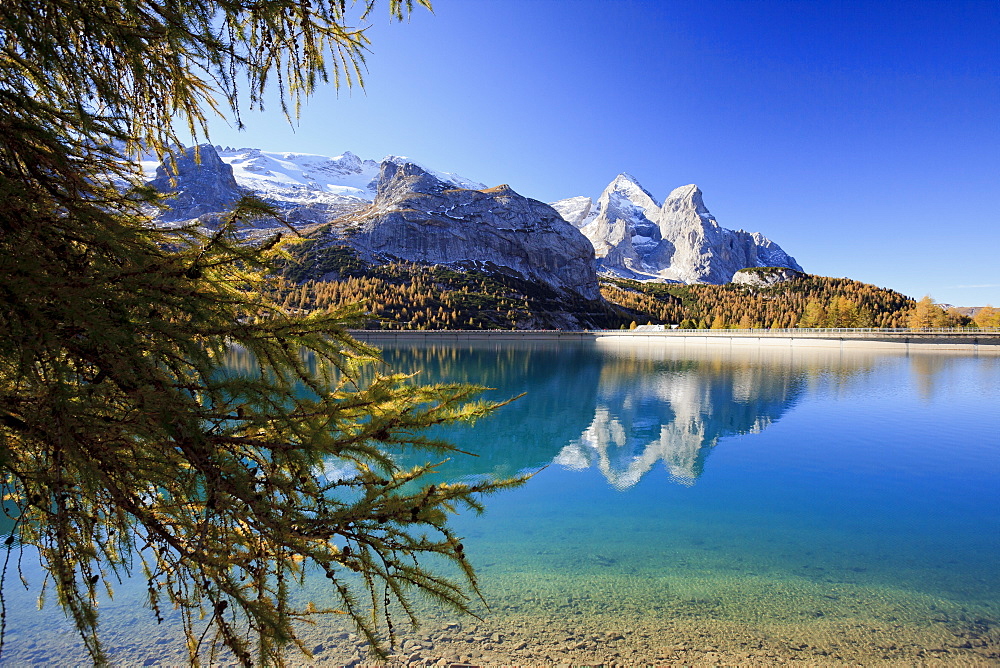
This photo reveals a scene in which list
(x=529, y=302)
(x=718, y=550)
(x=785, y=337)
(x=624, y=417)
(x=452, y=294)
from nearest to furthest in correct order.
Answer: (x=718, y=550)
(x=624, y=417)
(x=785, y=337)
(x=452, y=294)
(x=529, y=302)

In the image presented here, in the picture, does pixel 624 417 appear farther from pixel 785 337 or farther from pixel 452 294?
pixel 452 294

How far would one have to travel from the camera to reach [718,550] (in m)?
9.74

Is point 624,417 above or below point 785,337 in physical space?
below

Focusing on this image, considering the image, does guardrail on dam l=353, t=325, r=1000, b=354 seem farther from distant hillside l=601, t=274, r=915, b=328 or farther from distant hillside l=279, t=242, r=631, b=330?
distant hillside l=601, t=274, r=915, b=328

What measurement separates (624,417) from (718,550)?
1561cm

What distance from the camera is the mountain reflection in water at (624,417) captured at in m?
17.2

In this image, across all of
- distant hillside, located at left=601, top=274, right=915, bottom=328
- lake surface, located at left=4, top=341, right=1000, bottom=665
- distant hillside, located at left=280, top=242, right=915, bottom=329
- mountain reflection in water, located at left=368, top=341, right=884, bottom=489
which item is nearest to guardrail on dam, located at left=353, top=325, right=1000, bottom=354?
distant hillside, located at left=280, top=242, right=915, bottom=329

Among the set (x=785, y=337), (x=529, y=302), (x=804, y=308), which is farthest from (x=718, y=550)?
(x=804, y=308)

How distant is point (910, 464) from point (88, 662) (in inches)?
859

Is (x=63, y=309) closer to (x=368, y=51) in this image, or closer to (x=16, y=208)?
(x=16, y=208)

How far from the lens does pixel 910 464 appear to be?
16219 mm

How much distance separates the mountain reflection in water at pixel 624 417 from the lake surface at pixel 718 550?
17 centimetres

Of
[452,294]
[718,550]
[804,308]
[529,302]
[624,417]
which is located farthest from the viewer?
[529,302]

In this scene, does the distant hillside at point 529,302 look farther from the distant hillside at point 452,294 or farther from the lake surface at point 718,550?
the lake surface at point 718,550
